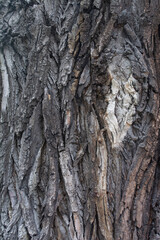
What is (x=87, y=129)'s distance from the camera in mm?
968

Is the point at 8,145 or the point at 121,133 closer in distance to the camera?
the point at 121,133

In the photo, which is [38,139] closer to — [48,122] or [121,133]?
[48,122]

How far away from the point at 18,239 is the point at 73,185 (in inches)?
13.7

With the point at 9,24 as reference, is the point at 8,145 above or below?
below

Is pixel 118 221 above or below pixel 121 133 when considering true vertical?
below

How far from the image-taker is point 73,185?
933mm

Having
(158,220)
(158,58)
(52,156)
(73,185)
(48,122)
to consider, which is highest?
(158,58)

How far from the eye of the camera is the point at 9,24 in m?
1.06

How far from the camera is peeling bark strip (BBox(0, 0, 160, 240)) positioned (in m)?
0.91

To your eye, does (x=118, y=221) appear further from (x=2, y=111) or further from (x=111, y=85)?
(x=2, y=111)

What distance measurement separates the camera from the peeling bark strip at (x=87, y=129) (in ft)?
2.99

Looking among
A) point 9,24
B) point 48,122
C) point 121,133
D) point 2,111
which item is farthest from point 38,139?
point 9,24

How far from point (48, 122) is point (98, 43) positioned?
44 centimetres

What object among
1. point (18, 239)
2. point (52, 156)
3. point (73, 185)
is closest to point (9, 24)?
point (52, 156)
